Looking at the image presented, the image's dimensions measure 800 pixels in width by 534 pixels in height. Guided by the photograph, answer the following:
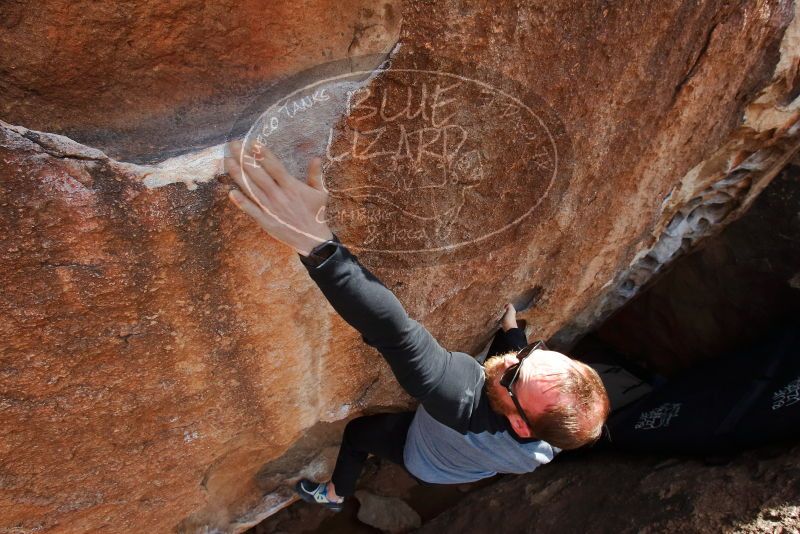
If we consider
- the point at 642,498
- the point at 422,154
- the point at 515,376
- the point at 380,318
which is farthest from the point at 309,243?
the point at 642,498

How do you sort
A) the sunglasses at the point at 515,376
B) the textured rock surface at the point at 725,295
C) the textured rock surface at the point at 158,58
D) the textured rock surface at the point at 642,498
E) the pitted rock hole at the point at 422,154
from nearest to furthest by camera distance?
the textured rock surface at the point at 158,58 → the pitted rock hole at the point at 422,154 → the sunglasses at the point at 515,376 → the textured rock surface at the point at 642,498 → the textured rock surface at the point at 725,295

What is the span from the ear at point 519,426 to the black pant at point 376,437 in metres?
0.38

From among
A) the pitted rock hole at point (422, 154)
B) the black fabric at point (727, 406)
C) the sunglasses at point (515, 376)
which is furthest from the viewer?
the black fabric at point (727, 406)

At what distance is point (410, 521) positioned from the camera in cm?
228

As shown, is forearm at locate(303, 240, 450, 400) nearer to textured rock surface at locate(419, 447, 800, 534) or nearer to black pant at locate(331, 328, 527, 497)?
black pant at locate(331, 328, 527, 497)

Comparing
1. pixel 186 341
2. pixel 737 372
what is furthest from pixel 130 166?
pixel 737 372

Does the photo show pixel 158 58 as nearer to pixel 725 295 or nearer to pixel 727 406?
A: pixel 727 406

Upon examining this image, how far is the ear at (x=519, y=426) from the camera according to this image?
1.17 metres

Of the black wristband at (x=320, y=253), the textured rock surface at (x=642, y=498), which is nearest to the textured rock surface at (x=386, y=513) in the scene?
the textured rock surface at (x=642, y=498)

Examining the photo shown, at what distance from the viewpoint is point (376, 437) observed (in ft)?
5.49

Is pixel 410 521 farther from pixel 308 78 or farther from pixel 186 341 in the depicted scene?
pixel 308 78

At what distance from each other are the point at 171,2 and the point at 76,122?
0.24 metres

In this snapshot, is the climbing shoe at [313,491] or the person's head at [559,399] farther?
the climbing shoe at [313,491]

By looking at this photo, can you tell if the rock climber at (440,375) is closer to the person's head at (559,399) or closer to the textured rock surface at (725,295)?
the person's head at (559,399)
